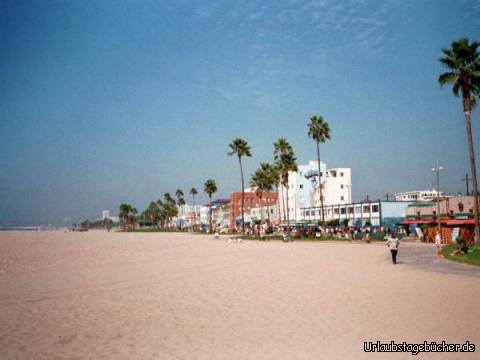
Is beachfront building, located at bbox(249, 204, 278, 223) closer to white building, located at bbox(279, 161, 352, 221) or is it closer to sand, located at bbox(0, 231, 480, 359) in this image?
white building, located at bbox(279, 161, 352, 221)

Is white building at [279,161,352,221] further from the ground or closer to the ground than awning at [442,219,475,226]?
further from the ground

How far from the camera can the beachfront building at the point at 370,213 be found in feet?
262

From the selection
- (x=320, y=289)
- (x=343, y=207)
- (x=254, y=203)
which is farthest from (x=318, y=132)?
(x=254, y=203)

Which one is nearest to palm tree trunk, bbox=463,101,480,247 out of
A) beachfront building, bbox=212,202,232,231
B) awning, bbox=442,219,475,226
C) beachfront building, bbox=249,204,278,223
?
awning, bbox=442,219,475,226

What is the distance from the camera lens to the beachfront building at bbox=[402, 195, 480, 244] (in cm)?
4228

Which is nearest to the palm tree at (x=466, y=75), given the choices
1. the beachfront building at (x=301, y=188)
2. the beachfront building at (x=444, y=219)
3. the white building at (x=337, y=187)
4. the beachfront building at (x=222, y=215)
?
the beachfront building at (x=444, y=219)

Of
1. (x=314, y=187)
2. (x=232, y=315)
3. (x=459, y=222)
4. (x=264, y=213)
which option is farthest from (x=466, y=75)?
(x=264, y=213)

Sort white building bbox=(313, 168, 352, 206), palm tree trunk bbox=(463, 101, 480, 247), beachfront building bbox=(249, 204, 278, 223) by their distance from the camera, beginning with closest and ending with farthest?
palm tree trunk bbox=(463, 101, 480, 247)
white building bbox=(313, 168, 352, 206)
beachfront building bbox=(249, 204, 278, 223)

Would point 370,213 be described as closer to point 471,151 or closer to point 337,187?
point 337,187

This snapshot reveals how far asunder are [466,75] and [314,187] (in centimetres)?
9191

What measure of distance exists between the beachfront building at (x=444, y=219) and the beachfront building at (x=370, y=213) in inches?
440

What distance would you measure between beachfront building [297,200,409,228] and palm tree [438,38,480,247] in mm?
40661

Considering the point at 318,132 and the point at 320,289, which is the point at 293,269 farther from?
the point at 318,132

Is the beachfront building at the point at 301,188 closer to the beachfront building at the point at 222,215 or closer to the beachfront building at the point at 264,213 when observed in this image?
the beachfront building at the point at 264,213
